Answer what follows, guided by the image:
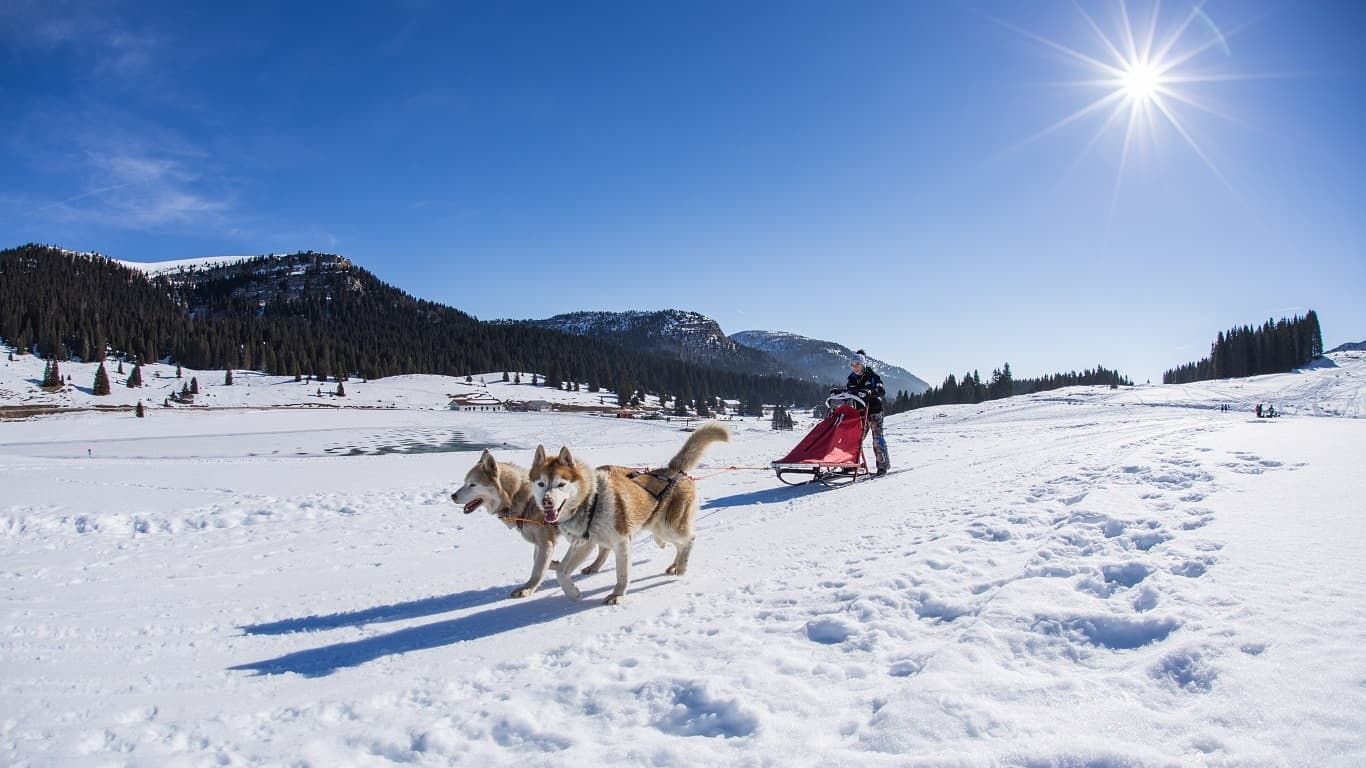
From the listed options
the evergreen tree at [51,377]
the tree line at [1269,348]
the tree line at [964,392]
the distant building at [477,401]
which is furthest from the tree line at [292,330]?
the tree line at [1269,348]

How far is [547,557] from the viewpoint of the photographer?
6.18 meters

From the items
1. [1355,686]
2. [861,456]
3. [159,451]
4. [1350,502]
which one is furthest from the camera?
[159,451]

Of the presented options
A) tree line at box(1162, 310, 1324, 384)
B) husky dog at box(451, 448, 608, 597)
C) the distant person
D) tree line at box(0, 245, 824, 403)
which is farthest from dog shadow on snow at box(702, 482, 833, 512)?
tree line at box(1162, 310, 1324, 384)

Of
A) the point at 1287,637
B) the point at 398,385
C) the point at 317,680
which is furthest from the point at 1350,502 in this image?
the point at 398,385

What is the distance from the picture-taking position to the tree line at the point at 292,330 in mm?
93875

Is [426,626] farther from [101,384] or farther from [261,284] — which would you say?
[261,284]

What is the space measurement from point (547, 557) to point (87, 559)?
244 inches

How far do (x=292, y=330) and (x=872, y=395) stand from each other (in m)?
142

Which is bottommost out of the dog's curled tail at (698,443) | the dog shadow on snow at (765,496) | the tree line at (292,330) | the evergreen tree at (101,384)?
the dog shadow on snow at (765,496)

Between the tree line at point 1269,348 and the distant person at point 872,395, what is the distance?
363ft

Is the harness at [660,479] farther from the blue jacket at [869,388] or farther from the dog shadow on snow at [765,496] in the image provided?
the blue jacket at [869,388]

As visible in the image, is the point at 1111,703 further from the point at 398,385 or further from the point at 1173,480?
the point at 398,385

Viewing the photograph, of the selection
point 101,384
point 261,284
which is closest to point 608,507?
point 101,384

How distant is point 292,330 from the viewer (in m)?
125
